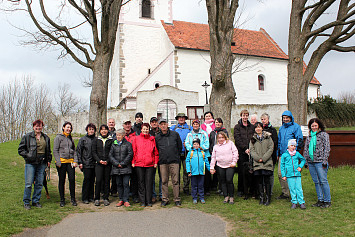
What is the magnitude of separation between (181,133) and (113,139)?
166cm

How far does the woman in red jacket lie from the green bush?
1957 cm

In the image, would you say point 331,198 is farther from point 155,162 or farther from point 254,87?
point 254,87

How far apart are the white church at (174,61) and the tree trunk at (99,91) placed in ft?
47.6

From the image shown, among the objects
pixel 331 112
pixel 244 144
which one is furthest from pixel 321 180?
pixel 331 112

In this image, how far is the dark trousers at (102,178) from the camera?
6.55 m

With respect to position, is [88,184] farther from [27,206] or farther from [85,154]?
[27,206]

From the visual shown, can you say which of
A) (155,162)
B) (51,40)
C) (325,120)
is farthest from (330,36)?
(325,120)

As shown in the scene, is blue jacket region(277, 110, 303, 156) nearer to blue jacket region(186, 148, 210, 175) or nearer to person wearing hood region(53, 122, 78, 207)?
blue jacket region(186, 148, 210, 175)

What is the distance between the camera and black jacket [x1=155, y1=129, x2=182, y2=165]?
6.52 m

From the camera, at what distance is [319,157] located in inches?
228

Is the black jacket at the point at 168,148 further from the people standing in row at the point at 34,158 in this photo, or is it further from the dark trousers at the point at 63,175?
the people standing in row at the point at 34,158

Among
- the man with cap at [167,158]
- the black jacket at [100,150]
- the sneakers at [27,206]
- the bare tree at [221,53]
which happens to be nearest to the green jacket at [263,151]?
the man with cap at [167,158]

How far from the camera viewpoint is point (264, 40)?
3384 centimetres

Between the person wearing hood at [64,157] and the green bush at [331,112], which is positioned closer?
the person wearing hood at [64,157]
